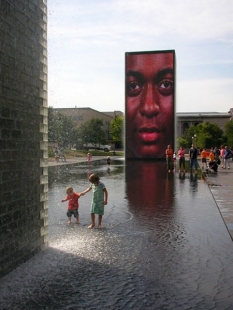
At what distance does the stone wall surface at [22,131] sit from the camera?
561cm

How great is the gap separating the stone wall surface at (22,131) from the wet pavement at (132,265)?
41 cm

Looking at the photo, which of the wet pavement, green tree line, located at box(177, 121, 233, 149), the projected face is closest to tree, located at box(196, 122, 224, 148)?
green tree line, located at box(177, 121, 233, 149)

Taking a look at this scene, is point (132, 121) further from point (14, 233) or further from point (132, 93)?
point (14, 233)

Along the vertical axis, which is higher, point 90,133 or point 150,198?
point 90,133

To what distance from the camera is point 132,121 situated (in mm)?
44312

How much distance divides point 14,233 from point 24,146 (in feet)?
4.22

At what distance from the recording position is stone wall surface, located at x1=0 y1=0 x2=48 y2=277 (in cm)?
561

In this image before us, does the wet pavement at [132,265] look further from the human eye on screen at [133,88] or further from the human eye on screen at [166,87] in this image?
the human eye on screen at [133,88]

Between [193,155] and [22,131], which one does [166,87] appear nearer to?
[193,155]

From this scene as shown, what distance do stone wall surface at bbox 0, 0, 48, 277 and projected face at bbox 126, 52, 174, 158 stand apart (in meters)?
36.9

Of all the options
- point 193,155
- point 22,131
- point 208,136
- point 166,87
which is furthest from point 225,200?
point 208,136

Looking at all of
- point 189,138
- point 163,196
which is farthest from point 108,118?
point 163,196

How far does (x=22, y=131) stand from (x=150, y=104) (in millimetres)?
38227

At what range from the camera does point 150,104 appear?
43875 millimetres
